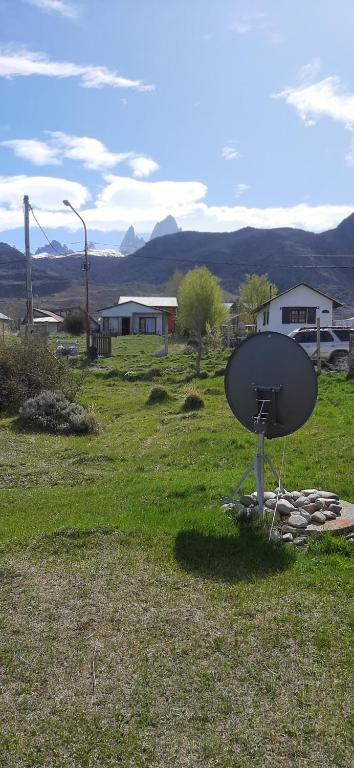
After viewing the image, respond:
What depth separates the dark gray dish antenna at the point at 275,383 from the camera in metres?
6.42

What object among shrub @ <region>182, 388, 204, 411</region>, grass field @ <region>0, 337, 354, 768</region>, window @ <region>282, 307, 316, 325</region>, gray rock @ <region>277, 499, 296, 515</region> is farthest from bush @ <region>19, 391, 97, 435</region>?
window @ <region>282, 307, 316, 325</region>

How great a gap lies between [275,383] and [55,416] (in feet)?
27.1

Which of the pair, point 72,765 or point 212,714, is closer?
Result: point 72,765

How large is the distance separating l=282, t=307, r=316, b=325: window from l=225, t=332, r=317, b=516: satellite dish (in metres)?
34.6

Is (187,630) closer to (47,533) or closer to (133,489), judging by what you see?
(47,533)

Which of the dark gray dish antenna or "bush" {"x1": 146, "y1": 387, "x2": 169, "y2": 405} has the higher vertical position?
the dark gray dish antenna

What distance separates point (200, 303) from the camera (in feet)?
167

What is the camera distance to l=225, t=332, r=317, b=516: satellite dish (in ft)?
20.9

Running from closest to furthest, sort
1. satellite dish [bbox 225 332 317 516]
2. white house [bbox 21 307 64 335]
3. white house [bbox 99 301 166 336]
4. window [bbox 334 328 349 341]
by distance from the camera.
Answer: satellite dish [bbox 225 332 317 516] → window [bbox 334 328 349 341] → white house [bbox 99 301 166 336] → white house [bbox 21 307 64 335]

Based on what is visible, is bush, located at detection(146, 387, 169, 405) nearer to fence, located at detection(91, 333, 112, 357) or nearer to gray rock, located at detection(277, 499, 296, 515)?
gray rock, located at detection(277, 499, 296, 515)

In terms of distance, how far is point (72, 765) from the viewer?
3004 mm

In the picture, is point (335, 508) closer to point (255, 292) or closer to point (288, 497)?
point (288, 497)

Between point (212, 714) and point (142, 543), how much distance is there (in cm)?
268

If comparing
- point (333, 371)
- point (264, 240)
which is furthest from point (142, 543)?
point (264, 240)
